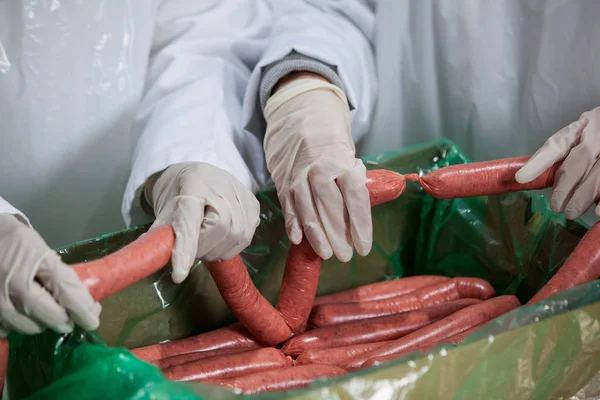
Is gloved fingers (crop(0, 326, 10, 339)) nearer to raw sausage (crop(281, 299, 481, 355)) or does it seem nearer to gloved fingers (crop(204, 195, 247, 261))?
gloved fingers (crop(204, 195, 247, 261))

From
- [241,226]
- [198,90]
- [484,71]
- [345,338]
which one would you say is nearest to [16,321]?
[241,226]

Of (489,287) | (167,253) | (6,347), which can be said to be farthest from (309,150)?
(6,347)

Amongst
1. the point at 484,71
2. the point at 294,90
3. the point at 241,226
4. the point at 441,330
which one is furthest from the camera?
the point at 484,71

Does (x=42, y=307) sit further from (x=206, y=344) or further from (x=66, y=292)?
(x=206, y=344)

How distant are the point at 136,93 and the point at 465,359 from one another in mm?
1011

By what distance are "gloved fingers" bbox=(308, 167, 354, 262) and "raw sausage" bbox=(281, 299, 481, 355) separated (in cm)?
18

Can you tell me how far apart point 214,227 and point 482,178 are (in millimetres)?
583

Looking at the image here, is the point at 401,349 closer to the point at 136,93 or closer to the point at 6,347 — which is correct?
the point at 6,347

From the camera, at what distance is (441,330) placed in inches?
47.8

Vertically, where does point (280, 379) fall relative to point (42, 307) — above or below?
below

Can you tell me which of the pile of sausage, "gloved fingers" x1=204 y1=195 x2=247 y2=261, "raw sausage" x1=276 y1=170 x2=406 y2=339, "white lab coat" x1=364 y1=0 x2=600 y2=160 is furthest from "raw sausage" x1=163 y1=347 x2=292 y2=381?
"white lab coat" x1=364 y1=0 x2=600 y2=160

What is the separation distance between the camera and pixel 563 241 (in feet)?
4.33

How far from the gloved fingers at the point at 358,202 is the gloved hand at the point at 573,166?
12.5 inches

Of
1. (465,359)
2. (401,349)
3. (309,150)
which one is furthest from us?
(309,150)
